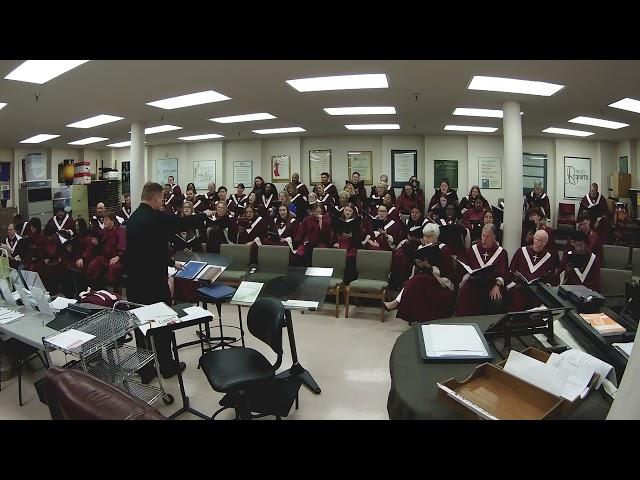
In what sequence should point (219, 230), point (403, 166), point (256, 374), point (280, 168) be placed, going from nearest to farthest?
point (256, 374)
point (219, 230)
point (403, 166)
point (280, 168)

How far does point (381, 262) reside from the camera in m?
5.25

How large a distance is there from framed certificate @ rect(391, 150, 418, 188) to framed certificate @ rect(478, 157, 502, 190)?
181 centimetres

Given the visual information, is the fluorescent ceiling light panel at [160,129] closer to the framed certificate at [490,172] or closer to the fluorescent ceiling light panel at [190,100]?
the fluorescent ceiling light panel at [190,100]

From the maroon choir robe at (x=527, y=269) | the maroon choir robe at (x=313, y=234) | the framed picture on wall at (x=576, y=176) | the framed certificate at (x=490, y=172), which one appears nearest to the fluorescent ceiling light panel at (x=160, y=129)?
the maroon choir robe at (x=313, y=234)

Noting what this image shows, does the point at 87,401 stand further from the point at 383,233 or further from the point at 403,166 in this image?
the point at 403,166

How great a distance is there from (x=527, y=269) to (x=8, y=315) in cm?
534

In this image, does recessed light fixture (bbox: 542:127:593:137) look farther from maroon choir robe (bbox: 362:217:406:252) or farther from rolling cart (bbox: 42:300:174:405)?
rolling cart (bbox: 42:300:174:405)

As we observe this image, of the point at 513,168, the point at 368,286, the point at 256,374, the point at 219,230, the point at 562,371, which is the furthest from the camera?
the point at 219,230

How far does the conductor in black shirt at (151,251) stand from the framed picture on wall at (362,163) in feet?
27.7

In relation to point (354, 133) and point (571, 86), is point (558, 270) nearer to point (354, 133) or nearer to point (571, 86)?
point (571, 86)

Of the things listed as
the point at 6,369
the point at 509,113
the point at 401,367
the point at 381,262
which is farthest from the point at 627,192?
the point at 6,369

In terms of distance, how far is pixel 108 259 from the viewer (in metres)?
6.18

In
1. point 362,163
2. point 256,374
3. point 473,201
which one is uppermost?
point 362,163

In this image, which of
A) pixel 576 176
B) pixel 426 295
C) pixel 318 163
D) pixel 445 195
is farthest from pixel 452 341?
pixel 576 176
